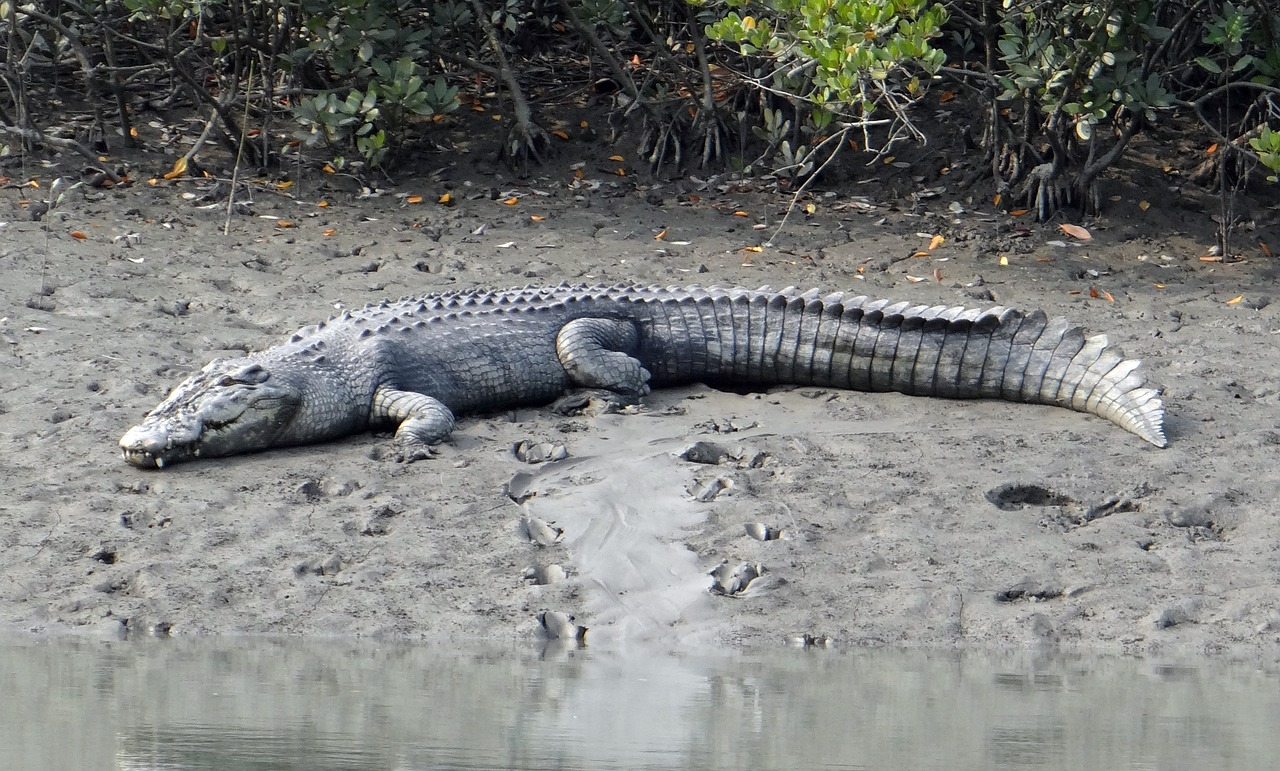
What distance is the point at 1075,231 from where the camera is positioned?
30.3ft

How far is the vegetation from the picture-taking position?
344 inches

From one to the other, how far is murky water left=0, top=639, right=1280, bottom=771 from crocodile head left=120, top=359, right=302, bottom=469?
51.9 inches

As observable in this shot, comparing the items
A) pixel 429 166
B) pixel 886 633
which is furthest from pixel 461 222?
pixel 886 633

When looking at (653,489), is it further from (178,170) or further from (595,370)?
(178,170)

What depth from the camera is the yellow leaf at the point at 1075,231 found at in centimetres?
920

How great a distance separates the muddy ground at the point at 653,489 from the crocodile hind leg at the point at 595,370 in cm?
13

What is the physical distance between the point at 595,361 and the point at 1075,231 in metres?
3.75

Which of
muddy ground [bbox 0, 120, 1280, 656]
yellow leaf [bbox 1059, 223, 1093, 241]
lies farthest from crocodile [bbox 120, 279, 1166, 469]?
yellow leaf [bbox 1059, 223, 1093, 241]

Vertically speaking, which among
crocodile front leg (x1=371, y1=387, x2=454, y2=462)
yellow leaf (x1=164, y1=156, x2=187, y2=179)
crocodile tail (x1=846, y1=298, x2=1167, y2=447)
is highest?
crocodile tail (x1=846, y1=298, x2=1167, y2=447)

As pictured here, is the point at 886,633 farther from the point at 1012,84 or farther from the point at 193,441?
the point at 1012,84

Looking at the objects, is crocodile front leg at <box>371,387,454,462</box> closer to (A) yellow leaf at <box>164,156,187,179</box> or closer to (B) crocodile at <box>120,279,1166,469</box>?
(B) crocodile at <box>120,279,1166,469</box>

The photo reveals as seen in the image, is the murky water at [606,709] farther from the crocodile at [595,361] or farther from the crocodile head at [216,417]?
the crocodile at [595,361]

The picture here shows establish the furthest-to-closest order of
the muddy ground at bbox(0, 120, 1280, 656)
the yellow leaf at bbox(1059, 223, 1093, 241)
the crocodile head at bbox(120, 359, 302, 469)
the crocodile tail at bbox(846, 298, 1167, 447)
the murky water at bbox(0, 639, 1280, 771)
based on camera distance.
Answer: the yellow leaf at bbox(1059, 223, 1093, 241) → the crocodile tail at bbox(846, 298, 1167, 447) → the crocodile head at bbox(120, 359, 302, 469) → the muddy ground at bbox(0, 120, 1280, 656) → the murky water at bbox(0, 639, 1280, 771)

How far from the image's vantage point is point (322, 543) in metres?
5.39
